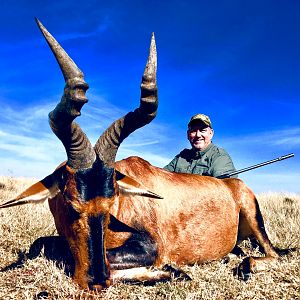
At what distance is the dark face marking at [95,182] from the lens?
433 centimetres

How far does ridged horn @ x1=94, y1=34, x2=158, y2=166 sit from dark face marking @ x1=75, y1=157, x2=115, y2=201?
231mm

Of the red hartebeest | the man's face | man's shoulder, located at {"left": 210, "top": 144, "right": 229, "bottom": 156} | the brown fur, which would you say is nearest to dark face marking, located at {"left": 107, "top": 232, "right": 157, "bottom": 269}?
the red hartebeest

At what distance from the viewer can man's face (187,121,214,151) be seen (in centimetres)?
902

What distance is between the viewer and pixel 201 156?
8828 millimetres

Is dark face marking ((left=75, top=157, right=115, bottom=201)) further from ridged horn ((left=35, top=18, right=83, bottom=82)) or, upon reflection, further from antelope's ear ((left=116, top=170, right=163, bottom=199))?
ridged horn ((left=35, top=18, right=83, bottom=82))

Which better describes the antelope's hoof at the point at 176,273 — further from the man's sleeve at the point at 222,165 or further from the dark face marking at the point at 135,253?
the man's sleeve at the point at 222,165

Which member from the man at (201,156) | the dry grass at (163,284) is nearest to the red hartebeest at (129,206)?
the dry grass at (163,284)

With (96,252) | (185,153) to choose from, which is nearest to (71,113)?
(96,252)

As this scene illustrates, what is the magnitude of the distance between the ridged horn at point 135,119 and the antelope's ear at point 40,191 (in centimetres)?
65

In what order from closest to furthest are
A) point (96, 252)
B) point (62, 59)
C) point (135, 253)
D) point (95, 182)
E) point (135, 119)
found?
point (62, 59) < point (96, 252) < point (95, 182) < point (135, 119) < point (135, 253)

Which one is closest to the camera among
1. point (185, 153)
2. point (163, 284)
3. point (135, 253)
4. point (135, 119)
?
point (163, 284)

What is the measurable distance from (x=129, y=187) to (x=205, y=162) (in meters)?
3.88

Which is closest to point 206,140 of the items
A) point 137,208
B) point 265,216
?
point 265,216

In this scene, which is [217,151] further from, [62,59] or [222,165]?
[62,59]
